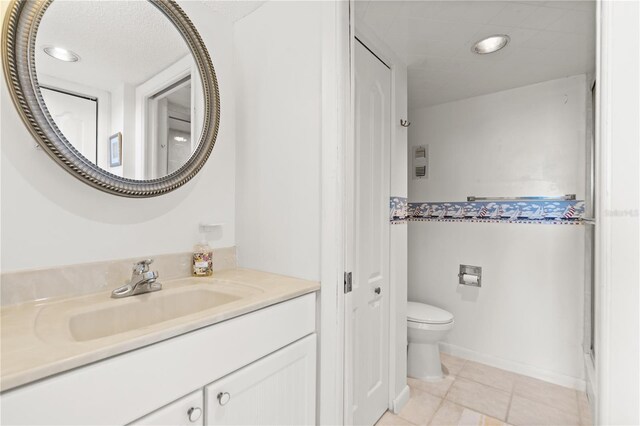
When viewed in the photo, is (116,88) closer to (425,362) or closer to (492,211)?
(425,362)

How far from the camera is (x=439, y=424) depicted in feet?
5.65

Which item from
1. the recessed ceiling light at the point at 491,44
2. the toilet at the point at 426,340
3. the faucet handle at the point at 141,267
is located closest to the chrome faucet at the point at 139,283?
the faucet handle at the point at 141,267

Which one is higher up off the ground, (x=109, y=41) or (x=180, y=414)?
(x=109, y=41)

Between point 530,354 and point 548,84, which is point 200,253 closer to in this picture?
point 530,354

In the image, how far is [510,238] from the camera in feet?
7.67

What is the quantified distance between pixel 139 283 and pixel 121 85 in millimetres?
746

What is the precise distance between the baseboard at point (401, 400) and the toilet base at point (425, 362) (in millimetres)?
254

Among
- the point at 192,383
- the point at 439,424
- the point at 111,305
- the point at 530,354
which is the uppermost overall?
the point at 111,305

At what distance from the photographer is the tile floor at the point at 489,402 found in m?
1.76

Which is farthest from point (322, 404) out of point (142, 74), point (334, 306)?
point (142, 74)

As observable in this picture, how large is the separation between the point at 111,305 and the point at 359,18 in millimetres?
1596

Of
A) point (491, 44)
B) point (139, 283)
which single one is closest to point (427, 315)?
point (491, 44)

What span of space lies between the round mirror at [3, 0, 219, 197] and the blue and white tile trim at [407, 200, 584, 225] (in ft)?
6.51

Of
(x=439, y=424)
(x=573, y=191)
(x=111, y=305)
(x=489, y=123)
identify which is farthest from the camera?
(x=489, y=123)
